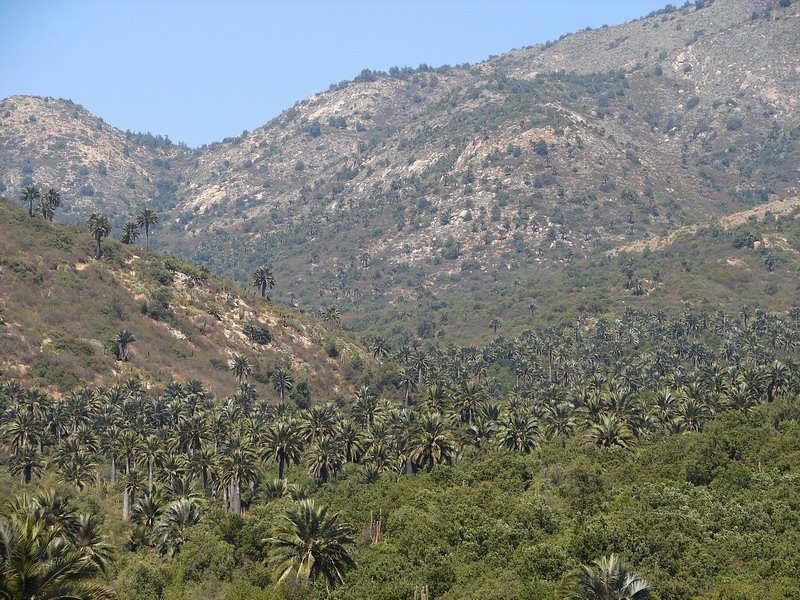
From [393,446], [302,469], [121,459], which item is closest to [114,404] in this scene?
[121,459]

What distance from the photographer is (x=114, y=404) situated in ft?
495

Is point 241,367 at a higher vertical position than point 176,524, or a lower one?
higher

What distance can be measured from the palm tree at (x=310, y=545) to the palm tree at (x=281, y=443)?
45.8 metres

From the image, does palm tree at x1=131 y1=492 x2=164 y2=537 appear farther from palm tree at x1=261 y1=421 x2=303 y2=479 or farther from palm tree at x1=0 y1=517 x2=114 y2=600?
palm tree at x1=0 y1=517 x2=114 y2=600

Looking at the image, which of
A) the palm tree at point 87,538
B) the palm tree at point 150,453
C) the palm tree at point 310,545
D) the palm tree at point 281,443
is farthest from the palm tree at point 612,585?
the palm tree at point 150,453

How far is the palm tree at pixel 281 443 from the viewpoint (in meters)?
116

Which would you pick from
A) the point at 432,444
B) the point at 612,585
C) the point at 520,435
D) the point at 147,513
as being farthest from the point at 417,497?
the point at 612,585

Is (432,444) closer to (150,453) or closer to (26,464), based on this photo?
(150,453)

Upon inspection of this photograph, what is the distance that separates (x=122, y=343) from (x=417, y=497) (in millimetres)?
107585

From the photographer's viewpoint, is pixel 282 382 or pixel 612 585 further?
pixel 282 382

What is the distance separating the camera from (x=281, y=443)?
380ft

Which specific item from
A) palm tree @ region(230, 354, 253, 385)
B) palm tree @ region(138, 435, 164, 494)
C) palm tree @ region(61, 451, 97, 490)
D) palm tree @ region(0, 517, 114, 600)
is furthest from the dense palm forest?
palm tree @ region(230, 354, 253, 385)

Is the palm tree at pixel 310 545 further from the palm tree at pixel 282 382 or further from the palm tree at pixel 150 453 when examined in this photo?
the palm tree at pixel 282 382

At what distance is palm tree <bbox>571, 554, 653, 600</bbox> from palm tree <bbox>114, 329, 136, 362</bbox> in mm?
148826
